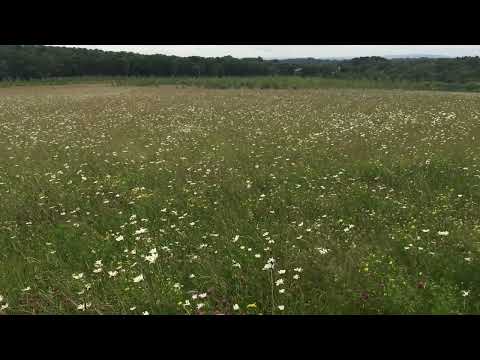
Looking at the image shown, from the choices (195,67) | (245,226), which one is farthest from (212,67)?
(245,226)

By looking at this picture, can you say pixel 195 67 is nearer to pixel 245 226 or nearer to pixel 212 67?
pixel 212 67

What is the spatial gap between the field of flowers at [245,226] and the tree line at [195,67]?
155 ft

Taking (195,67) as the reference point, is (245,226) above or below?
below

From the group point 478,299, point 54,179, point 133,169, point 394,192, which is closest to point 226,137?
point 133,169

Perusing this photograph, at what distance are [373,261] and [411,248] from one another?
663 mm

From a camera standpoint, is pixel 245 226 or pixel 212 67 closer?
pixel 245 226

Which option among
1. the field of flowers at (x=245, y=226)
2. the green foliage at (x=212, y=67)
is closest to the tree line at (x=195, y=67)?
the green foliage at (x=212, y=67)

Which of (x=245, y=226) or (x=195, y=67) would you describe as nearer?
(x=245, y=226)

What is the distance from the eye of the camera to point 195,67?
7100 cm

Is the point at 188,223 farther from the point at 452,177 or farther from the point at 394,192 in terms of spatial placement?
the point at 452,177

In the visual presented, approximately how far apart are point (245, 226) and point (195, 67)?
69542 millimetres

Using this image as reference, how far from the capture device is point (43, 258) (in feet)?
16.4

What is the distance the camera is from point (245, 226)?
5.55 m

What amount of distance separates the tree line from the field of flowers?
4721 cm
